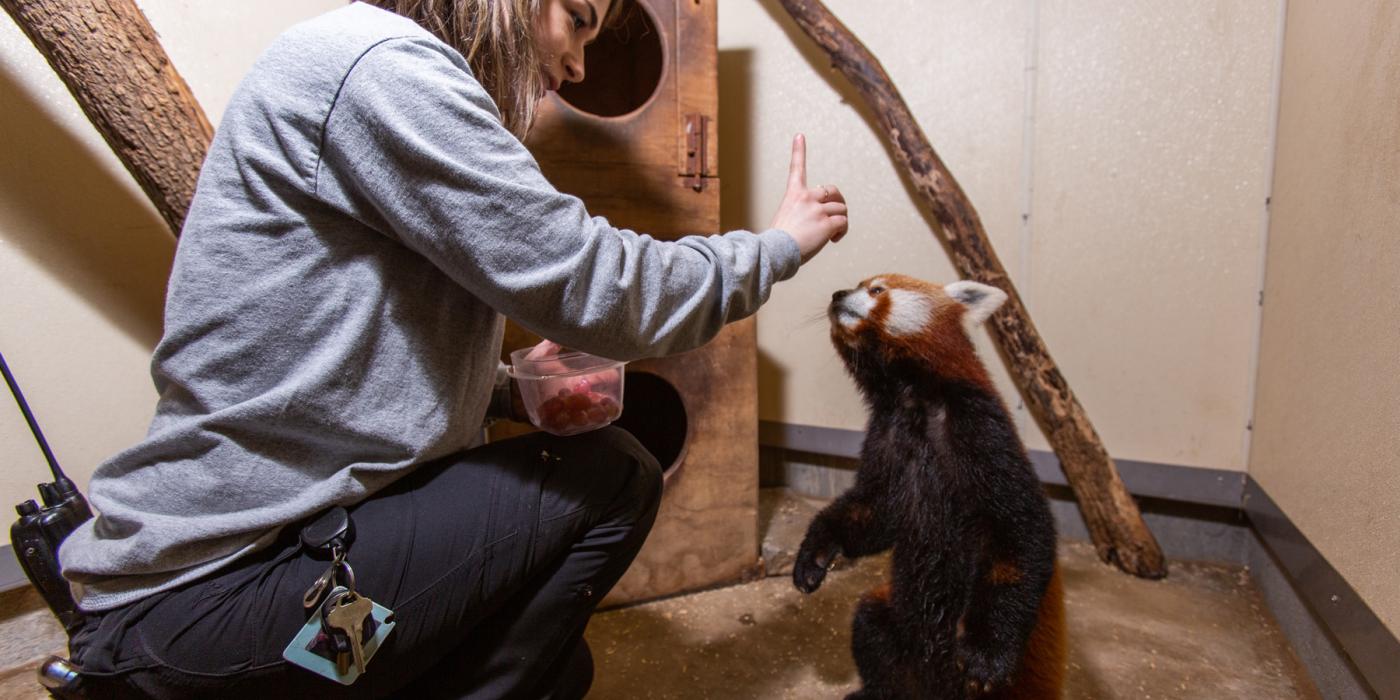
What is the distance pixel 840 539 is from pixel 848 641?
55 cm

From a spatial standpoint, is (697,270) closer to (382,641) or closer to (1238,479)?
(382,641)

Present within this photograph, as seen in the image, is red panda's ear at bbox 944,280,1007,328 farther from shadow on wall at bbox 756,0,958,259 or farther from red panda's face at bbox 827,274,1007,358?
shadow on wall at bbox 756,0,958,259

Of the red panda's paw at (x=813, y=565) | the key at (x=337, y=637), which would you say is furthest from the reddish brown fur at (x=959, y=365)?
the key at (x=337, y=637)

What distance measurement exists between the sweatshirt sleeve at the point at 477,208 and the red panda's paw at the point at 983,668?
90cm

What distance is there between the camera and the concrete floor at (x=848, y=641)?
5.86 feet

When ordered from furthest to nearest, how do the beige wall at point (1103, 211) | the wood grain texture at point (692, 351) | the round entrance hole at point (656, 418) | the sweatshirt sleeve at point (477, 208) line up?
the round entrance hole at point (656, 418)
the wood grain texture at point (692, 351)
the beige wall at point (1103, 211)
the sweatshirt sleeve at point (477, 208)

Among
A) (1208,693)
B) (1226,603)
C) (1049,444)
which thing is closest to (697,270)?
(1208,693)

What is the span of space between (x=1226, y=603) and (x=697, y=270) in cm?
219

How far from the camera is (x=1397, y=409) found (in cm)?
137

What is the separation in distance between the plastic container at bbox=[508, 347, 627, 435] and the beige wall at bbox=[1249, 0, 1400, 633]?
1615mm

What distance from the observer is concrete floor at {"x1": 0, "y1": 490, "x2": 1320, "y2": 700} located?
1.79 m

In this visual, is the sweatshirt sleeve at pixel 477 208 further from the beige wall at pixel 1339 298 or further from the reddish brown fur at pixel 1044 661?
the beige wall at pixel 1339 298

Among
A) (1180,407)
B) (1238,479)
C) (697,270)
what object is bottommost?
(1238,479)

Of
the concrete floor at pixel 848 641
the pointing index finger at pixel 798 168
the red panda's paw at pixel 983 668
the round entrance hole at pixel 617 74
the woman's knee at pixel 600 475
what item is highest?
the round entrance hole at pixel 617 74
